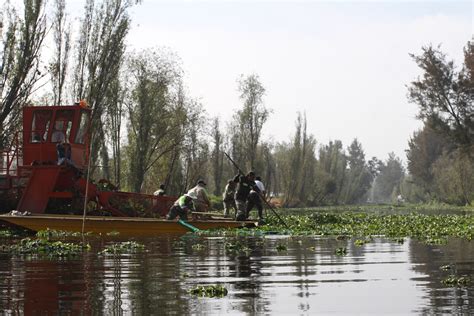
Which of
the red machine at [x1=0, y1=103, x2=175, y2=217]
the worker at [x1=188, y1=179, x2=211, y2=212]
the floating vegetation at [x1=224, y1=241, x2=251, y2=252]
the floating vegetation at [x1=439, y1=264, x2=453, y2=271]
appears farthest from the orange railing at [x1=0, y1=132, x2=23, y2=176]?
the floating vegetation at [x1=439, y1=264, x2=453, y2=271]

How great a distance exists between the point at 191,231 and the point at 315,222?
27.9 ft

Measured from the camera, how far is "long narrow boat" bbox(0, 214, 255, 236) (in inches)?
1032

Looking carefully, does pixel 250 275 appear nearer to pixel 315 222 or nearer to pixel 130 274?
pixel 130 274

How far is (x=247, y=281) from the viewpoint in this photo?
1302 centimetres

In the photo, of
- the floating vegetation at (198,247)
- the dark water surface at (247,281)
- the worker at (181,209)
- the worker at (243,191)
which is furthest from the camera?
the worker at (243,191)

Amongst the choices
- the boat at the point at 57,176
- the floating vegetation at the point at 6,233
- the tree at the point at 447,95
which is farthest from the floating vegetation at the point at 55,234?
the tree at the point at 447,95

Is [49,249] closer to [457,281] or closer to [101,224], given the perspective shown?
[101,224]

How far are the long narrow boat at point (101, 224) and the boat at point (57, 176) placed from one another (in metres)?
0.82

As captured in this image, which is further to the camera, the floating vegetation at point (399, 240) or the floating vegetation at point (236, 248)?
the floating vegetation at point (399, 240)

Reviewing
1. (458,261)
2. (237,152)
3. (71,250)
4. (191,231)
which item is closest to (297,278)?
(458,261)

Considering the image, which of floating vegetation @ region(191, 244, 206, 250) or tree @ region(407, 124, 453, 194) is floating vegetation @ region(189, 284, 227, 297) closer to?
floating vegetation @ region(191, 244, 206, 250)

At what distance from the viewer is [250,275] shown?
45.8ft

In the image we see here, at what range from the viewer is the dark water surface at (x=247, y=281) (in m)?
10.3

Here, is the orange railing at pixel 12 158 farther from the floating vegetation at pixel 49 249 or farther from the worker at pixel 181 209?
the floating vegetation at pixel 49 249
